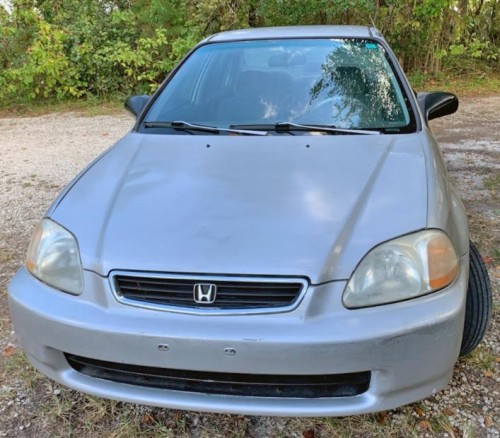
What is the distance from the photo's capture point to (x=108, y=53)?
8.87 m

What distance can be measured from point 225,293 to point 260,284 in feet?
0.38

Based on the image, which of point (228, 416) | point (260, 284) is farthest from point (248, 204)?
point (228, 416)

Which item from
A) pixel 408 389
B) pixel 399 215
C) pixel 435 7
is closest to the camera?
pixel 408 389

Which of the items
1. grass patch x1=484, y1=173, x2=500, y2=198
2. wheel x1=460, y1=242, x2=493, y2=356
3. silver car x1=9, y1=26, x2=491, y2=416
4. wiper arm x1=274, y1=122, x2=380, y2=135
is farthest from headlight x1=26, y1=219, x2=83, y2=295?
grass patch x1=484, y1=173, x2=500, y2=198

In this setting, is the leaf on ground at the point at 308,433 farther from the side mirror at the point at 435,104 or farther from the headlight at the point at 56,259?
the side mirror at the point at 435,104

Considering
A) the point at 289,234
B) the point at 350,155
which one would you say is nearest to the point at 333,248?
the point at 289,234

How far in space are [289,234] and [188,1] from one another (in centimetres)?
840

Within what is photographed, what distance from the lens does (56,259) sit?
1.83 meters

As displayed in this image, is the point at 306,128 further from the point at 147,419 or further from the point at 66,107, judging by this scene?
the point at 66,107

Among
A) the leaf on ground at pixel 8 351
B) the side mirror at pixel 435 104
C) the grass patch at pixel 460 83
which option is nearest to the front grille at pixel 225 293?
the leaf on ground at pixel 8 351

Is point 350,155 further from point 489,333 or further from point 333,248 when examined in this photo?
point 489,333

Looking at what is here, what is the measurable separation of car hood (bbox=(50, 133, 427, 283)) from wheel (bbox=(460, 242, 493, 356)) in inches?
19.8

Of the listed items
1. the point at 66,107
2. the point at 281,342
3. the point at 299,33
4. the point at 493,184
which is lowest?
the point at 66,107

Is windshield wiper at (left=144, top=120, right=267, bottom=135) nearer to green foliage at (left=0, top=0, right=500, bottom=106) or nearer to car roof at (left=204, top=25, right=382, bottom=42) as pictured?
car roof at (left=204, top=25, right=382, bottom=42)
